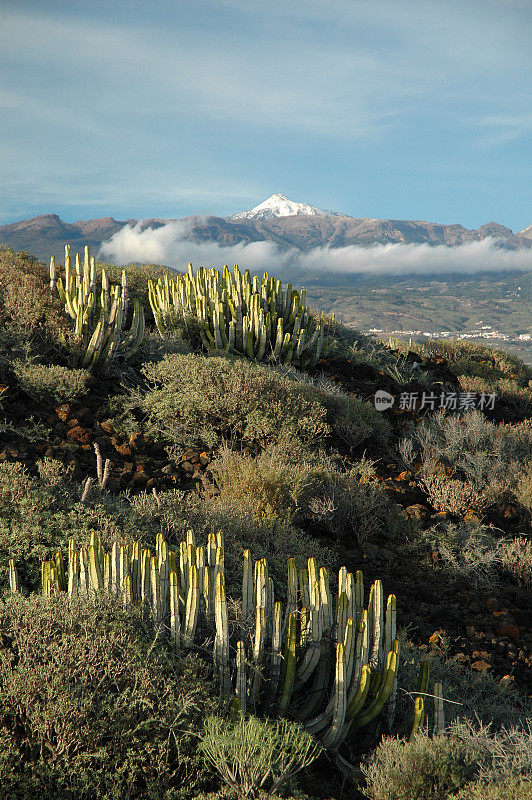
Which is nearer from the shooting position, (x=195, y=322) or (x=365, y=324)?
(x=195, y=322)

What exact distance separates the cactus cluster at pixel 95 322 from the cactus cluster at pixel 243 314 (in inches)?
54.8

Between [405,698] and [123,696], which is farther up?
[123,696]

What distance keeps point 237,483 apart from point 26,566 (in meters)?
1.74

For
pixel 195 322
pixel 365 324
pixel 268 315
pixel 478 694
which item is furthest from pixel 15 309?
pixel 365 324

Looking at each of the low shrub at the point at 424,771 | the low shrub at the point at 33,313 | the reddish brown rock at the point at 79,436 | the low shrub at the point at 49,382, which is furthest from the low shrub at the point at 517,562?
the low shrub at the point at 33,313

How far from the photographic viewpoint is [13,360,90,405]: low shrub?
639cm

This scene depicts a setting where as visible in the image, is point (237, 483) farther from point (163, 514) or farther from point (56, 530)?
point (56, 530)

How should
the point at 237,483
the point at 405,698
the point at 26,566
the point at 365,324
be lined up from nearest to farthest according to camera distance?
the point at 405,698 → the point at 26,566 → the point at 237,483 → the point at 365,324

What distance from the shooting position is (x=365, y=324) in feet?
597

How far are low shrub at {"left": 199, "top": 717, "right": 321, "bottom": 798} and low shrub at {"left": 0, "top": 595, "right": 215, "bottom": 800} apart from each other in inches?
4.6

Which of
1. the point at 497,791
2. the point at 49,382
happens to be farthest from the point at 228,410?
the point at 497,791

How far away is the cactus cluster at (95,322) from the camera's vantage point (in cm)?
728

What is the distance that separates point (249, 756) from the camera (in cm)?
231

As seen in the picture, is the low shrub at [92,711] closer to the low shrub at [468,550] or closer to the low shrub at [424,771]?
the low shrub at [424,771]
